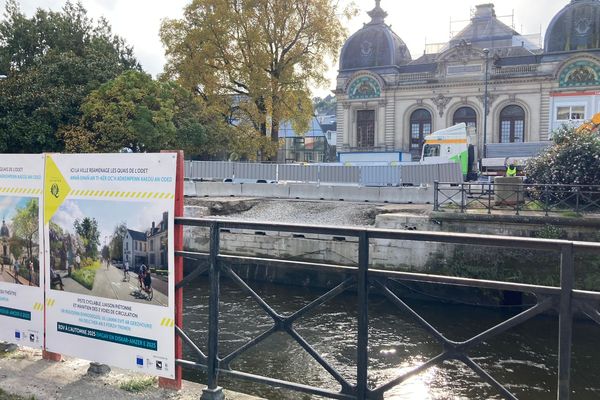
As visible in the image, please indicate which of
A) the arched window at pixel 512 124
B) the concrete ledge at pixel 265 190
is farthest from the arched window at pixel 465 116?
the concrete ledge at pixel 265 190

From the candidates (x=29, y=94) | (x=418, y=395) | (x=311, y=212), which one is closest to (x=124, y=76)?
(x=29, y=94)

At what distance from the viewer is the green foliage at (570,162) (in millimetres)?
16688

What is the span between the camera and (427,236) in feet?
11.1

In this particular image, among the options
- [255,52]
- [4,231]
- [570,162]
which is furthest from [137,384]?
[255,52]

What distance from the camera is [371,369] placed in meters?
9.75

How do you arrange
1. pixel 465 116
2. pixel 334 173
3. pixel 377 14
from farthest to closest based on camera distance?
pixel 377 14
pixel 465 116
pixel 334 173

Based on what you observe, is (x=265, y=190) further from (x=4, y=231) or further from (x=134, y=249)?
(x=134, y=249)

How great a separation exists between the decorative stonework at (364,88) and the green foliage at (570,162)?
32890 millimetres

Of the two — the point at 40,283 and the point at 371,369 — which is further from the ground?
the point at 40,283

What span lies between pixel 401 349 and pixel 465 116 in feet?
133

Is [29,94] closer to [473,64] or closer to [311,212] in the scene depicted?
[311,212]

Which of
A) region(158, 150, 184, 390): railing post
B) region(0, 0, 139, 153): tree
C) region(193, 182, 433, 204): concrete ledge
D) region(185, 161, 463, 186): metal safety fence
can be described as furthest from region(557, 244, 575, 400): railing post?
region(0, 0, 139, 153): tree

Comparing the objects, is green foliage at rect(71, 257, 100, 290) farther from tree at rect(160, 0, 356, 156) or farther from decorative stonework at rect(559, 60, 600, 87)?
decorative stonework at rect(559, 60, 600, 87)

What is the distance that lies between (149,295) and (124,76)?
84.3 feet
